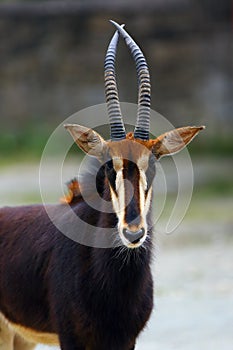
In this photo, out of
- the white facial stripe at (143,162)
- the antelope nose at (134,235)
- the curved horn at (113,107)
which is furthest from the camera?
the curved horn at (113,107)

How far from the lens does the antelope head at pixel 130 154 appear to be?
5.86 m

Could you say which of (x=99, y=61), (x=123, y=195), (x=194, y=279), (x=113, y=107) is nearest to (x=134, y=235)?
(x=123, y=195)

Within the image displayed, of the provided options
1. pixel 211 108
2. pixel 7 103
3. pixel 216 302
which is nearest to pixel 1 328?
pixel 216 302

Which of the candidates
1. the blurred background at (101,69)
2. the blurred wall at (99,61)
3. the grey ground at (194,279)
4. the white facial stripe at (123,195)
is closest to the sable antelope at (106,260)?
the white facial stripe at (123,195)

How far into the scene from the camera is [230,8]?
1888cm

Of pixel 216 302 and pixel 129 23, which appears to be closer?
pixel 216 302

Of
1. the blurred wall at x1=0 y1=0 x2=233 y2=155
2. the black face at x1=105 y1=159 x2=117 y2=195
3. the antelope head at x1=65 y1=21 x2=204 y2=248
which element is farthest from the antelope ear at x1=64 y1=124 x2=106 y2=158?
the blurred wall at x1=0 y1=0 x2=233 y2=155

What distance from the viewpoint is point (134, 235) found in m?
5.78

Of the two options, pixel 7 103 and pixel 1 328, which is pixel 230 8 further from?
pixel 1 328

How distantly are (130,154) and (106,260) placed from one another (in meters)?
0.75

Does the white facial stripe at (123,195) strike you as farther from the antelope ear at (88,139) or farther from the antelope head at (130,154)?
the antelope ear at (88,139)

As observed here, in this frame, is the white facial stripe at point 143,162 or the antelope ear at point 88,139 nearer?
the white facial stripe at point 143,162

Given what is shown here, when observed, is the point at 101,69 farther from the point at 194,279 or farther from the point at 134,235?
the point at 134,235

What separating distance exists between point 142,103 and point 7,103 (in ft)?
50.7
